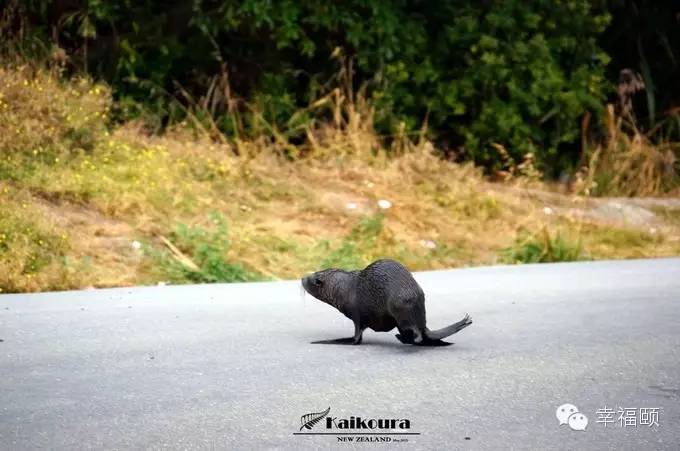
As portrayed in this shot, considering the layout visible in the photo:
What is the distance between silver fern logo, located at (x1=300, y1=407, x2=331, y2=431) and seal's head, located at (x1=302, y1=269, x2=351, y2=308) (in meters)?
1.81

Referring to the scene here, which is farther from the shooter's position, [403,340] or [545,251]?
[545,251]

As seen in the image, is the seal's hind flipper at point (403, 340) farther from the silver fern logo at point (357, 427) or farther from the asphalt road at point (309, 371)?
the silver fern logo at point (357, 427)

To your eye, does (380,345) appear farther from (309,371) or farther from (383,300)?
(309,371)

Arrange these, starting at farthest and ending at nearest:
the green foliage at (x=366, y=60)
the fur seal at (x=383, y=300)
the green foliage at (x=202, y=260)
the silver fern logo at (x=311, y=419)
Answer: the green foliage at (x=366, y=60) < the green foliage at (x=202, y=260) < the fur seal at (x=383, y=300) < the silver fern logo at (x=311, y=419)

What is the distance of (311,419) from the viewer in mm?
5051

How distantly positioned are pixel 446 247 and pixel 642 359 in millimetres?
5888

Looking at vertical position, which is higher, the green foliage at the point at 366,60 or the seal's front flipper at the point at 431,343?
the seal's front flipper at the point at 431,343

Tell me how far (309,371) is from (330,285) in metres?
0.99

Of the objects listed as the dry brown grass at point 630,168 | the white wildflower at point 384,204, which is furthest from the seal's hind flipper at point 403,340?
the dry brown grass at point 630,168

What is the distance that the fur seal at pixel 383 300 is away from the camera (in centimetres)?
654

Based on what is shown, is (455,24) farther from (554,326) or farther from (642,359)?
→ (642,359)

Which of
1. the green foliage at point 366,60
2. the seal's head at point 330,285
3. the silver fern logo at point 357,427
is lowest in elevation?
the green foliage at point 366,60

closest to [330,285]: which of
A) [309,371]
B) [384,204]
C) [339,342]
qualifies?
[339,342]

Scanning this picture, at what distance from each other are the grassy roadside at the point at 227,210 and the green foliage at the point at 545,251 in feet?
A: 0.05
